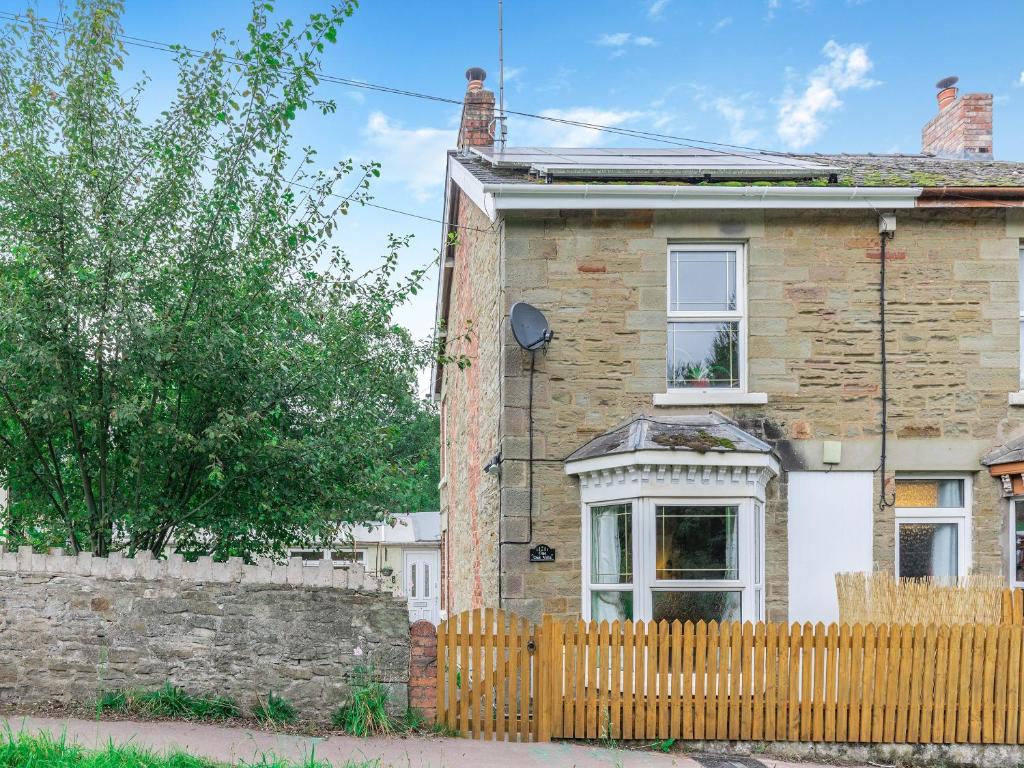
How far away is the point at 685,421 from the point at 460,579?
6.79 meters

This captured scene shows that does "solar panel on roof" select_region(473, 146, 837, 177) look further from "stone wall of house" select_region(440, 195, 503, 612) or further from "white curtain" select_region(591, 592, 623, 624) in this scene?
"white curtain" select_region(591, 592, 623, 624)

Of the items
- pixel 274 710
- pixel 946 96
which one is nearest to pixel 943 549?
pixel 274 710

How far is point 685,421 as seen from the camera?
399 inches

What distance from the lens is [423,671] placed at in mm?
7984

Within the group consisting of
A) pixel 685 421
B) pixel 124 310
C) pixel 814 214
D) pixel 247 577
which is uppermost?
pixel 814 214

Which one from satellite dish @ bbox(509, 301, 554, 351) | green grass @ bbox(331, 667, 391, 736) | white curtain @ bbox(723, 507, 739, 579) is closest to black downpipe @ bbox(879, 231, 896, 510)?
white curtain @ bbox(723, 507, 739, 579)

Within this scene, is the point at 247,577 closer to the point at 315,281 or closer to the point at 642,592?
the point at 315,281

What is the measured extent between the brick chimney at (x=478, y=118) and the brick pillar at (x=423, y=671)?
933cm

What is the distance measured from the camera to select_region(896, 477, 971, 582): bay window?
10.5 m

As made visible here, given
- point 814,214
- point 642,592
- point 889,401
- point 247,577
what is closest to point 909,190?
point 814,214

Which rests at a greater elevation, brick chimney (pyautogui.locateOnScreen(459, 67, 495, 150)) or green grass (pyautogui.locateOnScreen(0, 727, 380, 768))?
brick chimney (pyautogui.locateOnScreen(459, 67, 495, 150))

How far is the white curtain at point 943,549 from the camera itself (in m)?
10.5

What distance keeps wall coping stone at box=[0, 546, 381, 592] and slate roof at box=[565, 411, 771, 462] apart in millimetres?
2978

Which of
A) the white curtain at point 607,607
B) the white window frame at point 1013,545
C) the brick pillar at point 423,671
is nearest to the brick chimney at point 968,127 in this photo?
the white window frame at point 1013,545
